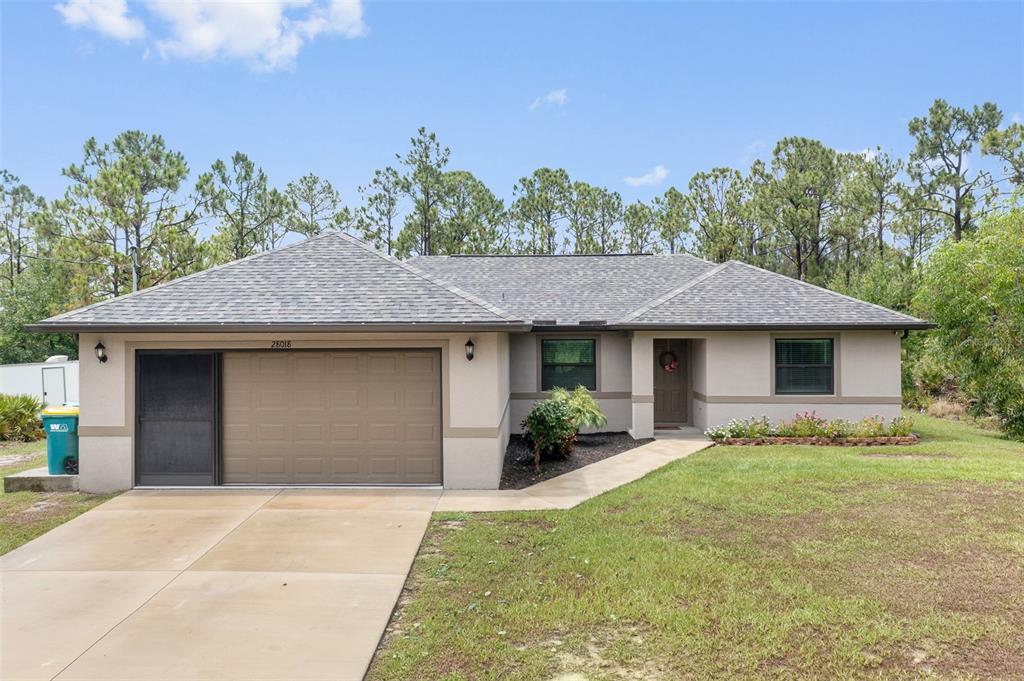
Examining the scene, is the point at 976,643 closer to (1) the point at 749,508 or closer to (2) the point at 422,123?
(1) the point at 749,508

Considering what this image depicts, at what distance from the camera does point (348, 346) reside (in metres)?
9.14

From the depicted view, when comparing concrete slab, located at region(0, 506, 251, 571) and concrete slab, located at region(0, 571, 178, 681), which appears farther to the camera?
concrete slab, located at region(0, 506, 251, 571)

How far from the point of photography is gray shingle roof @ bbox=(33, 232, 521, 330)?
8.66 meters

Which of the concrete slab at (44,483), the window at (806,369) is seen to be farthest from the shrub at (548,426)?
the concrete slab at (44,483)

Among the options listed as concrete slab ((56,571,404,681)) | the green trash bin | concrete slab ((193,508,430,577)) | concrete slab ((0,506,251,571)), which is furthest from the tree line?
concrete slab ((56,571,404,681))

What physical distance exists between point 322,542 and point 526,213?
91.4ft

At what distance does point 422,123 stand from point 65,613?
2657cm

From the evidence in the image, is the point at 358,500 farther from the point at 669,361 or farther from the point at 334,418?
the point at 669,361

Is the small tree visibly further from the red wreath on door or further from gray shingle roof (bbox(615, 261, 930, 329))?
the red wreath on door

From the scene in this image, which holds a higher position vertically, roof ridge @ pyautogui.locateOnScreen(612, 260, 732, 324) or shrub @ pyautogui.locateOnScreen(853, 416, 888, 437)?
roof ridge @ pyautogui.locateOnScreen(612, 260, 732, 324)

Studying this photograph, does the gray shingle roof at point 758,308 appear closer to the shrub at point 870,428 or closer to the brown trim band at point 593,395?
the brown trim band at point 593,395

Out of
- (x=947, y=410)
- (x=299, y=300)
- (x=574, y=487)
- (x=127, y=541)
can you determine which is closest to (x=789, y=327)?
(x=574, y=487)

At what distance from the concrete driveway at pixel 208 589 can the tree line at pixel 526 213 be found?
18355 millimetres

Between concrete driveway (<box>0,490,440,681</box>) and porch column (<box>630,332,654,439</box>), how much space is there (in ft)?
21.5
